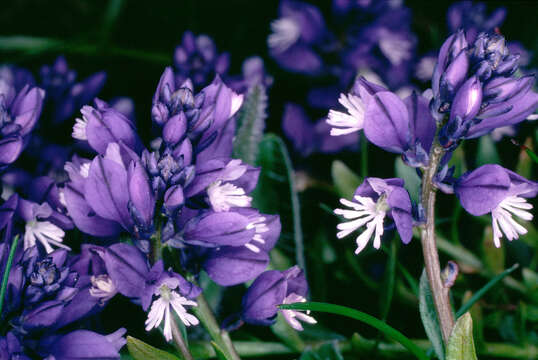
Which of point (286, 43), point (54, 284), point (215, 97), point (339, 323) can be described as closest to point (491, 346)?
point (339, 323)

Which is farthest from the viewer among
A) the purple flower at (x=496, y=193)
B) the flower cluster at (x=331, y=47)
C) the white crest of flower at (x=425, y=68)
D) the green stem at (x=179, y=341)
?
the white crest of flower at (x=425, y=68)

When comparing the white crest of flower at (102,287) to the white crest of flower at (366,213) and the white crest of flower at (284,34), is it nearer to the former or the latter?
the white crest of flower at (366,213)

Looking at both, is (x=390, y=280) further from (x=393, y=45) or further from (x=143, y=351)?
(x=393, y=45)

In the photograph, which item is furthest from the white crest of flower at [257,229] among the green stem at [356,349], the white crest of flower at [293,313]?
the green stem at [356,349]

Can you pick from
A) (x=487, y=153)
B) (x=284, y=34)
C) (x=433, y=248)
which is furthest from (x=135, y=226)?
(x=284, y=34)

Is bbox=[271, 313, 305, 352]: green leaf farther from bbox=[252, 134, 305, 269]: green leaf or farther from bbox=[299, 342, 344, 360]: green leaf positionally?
bbox=[252, 134, 305, 269]: green leaf

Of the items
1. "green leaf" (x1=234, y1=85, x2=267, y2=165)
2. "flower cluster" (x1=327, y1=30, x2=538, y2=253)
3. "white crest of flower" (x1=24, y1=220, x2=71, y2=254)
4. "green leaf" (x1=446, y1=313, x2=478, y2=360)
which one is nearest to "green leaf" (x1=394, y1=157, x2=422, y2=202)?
"green leaf" (x1=234, y1=85, x2=267, y2=165)

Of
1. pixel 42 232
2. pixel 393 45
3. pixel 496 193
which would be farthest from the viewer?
pixel 393 45

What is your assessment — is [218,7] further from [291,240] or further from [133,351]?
[133,351]
